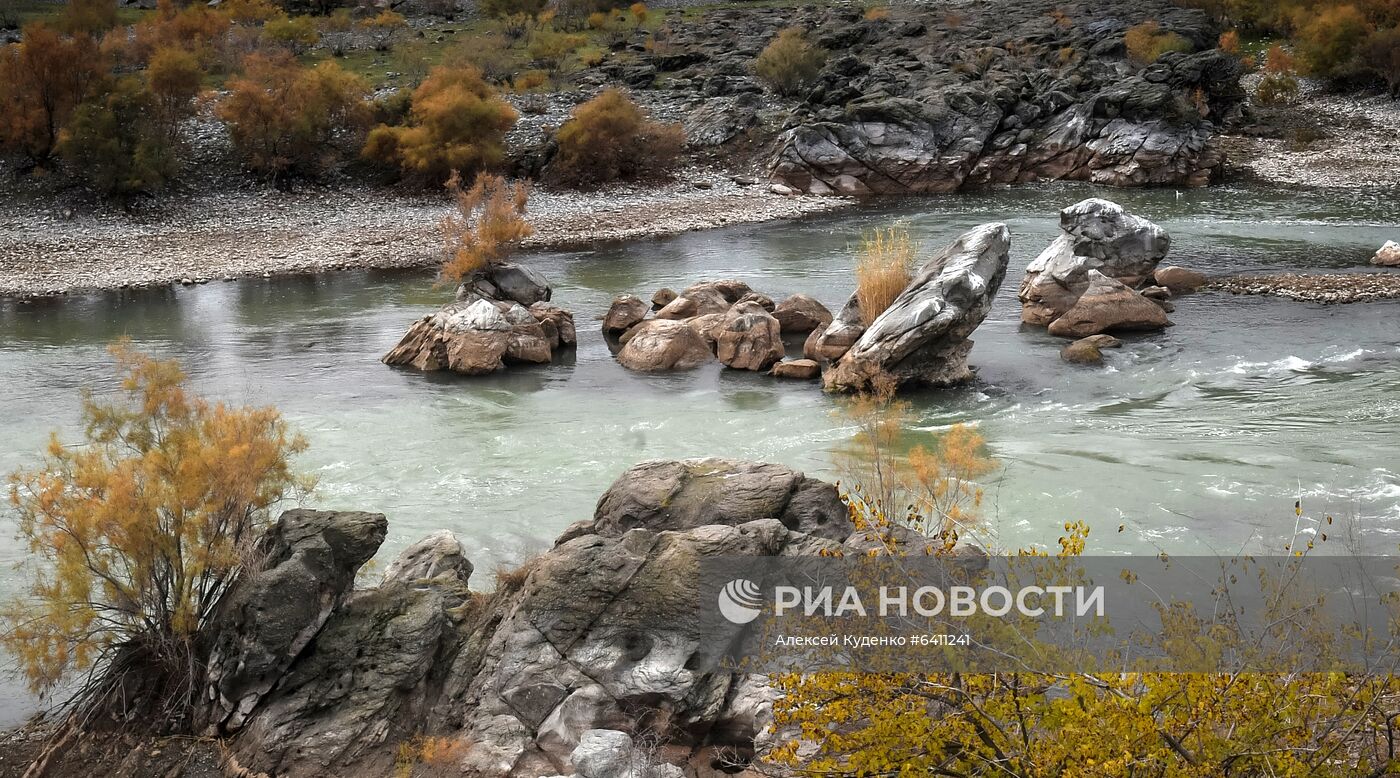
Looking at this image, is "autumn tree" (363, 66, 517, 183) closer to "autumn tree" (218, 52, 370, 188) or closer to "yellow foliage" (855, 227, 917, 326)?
"autumn tree" (218, 52, 370, 188)

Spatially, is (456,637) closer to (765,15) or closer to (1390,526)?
(1390,526)

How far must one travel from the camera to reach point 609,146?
152 ft

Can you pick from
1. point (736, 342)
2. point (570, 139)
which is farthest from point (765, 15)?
point (736, 342)

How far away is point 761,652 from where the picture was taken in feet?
28.2

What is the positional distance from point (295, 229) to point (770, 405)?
25422 mm

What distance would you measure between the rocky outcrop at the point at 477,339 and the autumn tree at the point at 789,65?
3534 centimetres

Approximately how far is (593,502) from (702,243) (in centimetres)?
2210

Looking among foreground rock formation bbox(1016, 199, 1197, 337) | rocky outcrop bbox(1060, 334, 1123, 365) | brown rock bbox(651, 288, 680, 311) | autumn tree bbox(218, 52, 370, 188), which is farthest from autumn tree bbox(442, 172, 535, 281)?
autumn tree bbox(218, 52, 370, 188)

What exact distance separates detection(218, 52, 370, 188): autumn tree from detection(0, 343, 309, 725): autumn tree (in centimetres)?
3596

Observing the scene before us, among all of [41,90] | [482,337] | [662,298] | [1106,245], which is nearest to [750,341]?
[482,337]

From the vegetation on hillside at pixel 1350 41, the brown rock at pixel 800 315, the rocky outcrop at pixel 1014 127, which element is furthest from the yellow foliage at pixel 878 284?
the vegetation on hillside at pixel 1350 41

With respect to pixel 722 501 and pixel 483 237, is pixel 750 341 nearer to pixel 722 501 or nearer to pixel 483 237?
pixel 483 237

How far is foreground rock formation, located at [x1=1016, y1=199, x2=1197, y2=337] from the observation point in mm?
23047

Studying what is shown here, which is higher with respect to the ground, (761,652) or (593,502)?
(761,652)
